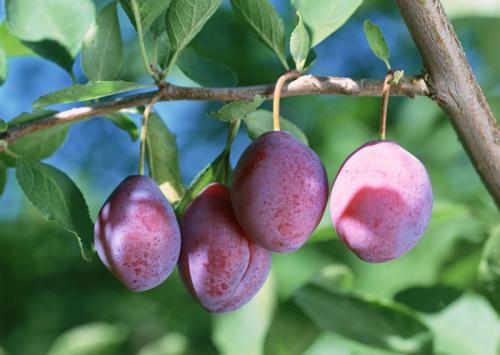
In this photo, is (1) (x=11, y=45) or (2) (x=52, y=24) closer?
(2) (x=52, y=24)

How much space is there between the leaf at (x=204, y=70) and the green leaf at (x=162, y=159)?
0.22 feet

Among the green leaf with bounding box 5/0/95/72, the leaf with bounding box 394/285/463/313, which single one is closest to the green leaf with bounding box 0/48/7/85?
the green leaf with bounding box 5/0/95/72

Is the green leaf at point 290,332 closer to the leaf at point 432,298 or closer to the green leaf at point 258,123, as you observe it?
the leaf at point 432,298

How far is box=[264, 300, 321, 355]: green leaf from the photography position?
0.97 meters

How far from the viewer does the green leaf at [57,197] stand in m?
0.69

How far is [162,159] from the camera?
830mm

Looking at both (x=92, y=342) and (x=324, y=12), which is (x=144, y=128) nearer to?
(x=324, y=12)

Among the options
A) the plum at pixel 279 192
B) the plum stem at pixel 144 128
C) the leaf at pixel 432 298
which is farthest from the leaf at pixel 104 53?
the leaf at pixel 432 298

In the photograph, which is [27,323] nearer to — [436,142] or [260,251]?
[436,142]

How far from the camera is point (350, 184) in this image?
64cm

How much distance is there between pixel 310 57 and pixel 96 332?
1.67 ft

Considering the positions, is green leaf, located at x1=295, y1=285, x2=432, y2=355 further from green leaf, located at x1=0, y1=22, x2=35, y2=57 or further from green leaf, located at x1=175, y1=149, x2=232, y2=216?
green leaf, located at x1=0, y1=22, x2=35, y2=57

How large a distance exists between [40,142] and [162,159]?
0.50 ft

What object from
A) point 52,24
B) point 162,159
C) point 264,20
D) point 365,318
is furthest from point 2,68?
point 365,318
